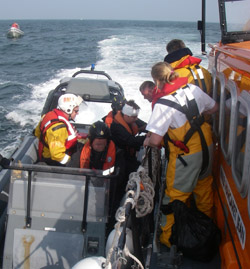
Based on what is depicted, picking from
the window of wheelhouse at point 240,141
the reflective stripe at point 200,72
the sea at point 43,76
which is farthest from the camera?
the sea at point 43,76

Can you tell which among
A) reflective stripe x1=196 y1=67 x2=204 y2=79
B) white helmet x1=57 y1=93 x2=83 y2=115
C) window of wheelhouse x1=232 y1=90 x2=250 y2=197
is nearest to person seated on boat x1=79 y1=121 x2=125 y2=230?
white helmet x1=57 y1=93 x2=83 y2=115

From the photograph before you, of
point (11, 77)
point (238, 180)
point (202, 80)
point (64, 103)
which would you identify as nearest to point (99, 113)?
point (64, 103)

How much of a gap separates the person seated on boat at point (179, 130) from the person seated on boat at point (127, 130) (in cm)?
105

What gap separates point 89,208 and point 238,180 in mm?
1298

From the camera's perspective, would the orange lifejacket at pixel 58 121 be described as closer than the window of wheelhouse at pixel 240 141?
No

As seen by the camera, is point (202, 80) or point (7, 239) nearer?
point (7, 239)

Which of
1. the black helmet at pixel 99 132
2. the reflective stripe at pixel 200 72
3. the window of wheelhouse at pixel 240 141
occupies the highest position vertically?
the reflective stripe at pixel 200 72

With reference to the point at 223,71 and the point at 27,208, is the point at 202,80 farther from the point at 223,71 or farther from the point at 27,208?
the point at 27,208

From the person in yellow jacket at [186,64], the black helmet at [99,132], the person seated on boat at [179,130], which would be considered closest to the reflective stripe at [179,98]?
the person seated on boat at [179,130]

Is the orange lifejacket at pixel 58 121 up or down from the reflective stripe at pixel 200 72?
down

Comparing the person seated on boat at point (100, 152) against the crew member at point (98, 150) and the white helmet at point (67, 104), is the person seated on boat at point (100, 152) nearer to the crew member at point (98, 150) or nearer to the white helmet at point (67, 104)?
the crew member at point (98, 150)

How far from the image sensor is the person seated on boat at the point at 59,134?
3319mm

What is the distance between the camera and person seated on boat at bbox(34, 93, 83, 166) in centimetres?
332

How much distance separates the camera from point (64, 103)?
11.6 ft
